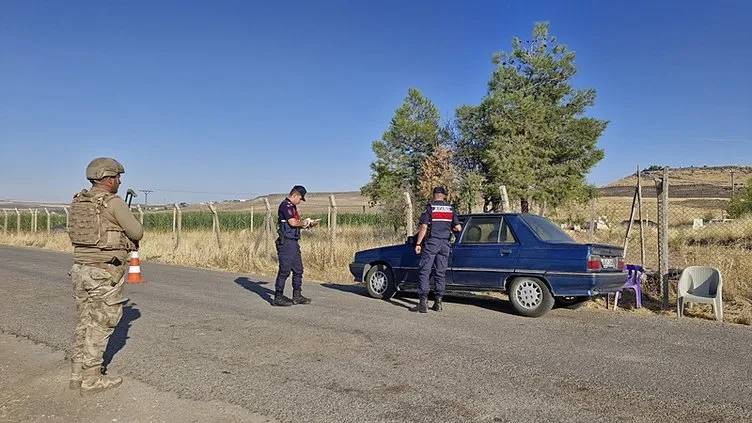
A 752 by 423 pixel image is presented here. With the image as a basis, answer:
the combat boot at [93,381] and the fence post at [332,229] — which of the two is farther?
the fence post at [332,229]

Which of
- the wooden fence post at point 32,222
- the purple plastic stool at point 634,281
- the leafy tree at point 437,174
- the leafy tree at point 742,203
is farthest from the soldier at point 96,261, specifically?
the wooden fence post at point 32,222

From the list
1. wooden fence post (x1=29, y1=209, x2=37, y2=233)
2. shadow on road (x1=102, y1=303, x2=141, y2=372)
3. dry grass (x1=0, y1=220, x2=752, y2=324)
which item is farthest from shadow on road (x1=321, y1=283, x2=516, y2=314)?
wooden fence post (x1=29, y1=209, x2=37, y2=233)

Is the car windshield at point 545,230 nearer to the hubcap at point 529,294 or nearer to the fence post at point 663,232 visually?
the hubcap at point 529,294

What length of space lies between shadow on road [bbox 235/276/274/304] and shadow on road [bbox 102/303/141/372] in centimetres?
211

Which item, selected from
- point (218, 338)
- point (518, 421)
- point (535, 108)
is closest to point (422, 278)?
point (218, 338)

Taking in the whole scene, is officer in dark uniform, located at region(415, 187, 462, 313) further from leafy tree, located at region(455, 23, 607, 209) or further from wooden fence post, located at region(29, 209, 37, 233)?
wooden fence post, located at region(29, 209, 37, 233)

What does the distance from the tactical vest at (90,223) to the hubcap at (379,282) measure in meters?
5.88

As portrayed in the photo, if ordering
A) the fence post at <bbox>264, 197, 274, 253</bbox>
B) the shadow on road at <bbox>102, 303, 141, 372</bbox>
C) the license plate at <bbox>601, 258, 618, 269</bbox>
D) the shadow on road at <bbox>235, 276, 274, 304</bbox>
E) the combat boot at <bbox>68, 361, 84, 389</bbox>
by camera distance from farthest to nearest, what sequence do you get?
the fence post at <bbox>264, 197, 274, 253</bbox>
the shadow on road at <bbox>235, 276, 274, 304</bbox>
the license plate at <bbox>601, 258, 618, 269</bbox>
the shadow on road at <bbox>102, 303, 141, 372</bbox>
the combat boot at <bbox>68, 361, 84, 389</bbox>

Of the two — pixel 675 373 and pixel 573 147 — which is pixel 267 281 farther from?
pixel 573 147

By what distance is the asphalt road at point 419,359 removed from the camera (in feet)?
15.0

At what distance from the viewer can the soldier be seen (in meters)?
4.84

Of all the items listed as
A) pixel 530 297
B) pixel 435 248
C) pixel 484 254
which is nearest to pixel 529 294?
pixel 530 297

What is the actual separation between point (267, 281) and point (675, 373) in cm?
932

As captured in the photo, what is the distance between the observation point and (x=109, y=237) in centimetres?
489
